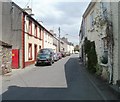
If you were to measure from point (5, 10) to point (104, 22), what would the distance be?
1371 cm

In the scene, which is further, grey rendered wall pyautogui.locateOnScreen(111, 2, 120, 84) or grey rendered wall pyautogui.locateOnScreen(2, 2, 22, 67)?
grey rendered wall pyautogui.locateOnScreen(2, 2, 22, 67)

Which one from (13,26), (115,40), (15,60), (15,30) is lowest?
(15,60)

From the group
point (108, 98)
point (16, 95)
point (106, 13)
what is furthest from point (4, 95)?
point (106, 13)

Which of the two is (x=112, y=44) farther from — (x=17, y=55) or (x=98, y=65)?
(x=17, y=55)

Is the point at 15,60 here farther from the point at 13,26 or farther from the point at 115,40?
the point at 115,40

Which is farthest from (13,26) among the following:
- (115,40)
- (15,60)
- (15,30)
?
(115,40)

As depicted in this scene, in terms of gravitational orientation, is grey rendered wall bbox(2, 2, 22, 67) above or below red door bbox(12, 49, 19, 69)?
above

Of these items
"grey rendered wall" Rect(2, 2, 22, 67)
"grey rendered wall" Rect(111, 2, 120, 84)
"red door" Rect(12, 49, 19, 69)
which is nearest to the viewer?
"grey rendered wall" Rect(111, 2, 120, 84)

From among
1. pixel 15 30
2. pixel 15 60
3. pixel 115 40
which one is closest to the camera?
pixel 115 40

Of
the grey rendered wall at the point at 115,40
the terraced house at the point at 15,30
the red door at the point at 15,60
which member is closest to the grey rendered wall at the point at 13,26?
the terraced house at the point at 15,30

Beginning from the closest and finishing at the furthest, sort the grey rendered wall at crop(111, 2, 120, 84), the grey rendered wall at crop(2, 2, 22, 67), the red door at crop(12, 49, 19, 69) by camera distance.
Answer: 1. the grey rendered wall at crop(111, 2, 120, 84)
2. the red door at crop(12, 49, 19, 69)
3. the grey rendered wall at crop(2, 2, 22, 67)

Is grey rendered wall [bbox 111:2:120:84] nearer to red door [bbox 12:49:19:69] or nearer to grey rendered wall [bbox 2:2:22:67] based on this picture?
red door [bbox 12:49:19:69]

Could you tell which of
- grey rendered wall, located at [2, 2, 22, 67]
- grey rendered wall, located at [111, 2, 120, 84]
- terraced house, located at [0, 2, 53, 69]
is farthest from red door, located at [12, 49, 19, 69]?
grey rendered wall, located at [111, 2, 120, 84]

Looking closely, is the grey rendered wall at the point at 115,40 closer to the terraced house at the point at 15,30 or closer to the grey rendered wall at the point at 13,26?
the terraced house at the point at 15,30
